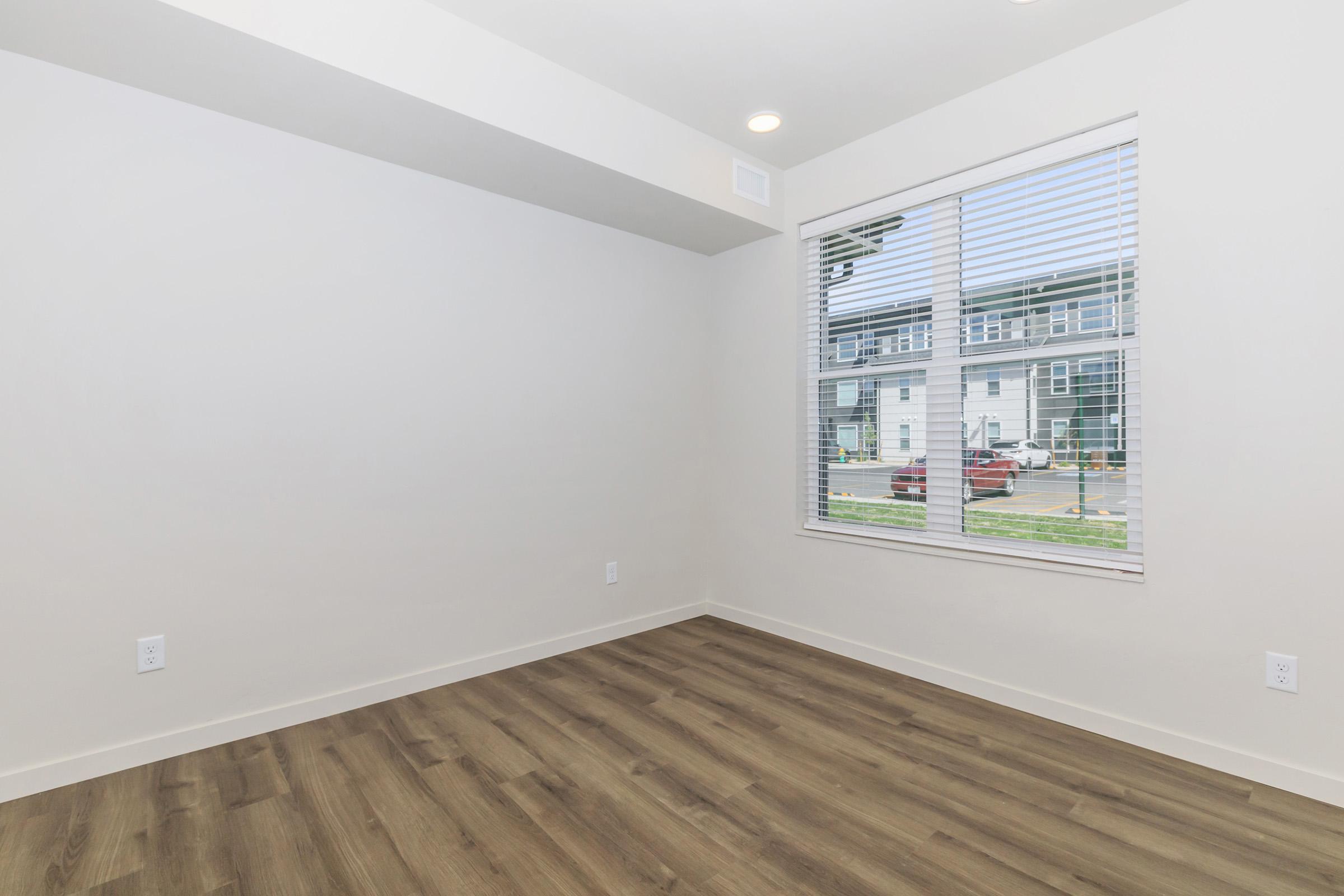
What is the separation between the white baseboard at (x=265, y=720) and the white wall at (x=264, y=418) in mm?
46

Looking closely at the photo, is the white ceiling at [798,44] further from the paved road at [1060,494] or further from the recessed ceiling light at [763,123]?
the paved road at [1060,494]

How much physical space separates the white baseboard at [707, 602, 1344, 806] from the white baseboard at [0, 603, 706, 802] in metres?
1.35

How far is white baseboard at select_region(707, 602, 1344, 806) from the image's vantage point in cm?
206

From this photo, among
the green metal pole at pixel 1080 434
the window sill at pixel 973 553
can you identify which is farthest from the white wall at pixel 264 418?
the green metal pole at pixel 1080 434

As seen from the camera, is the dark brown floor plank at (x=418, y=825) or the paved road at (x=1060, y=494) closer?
the dark brown floor plank at (x=418, y=825)

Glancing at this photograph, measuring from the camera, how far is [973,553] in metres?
2.90

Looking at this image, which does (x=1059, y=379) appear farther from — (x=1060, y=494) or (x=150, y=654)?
(x=150, y=654)

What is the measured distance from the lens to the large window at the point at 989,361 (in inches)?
99.2

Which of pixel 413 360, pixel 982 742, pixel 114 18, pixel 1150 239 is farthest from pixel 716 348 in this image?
pixel 114 18

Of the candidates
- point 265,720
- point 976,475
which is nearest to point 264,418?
point 265,720

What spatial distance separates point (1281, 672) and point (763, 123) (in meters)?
2.95

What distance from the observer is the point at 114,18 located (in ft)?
6.23

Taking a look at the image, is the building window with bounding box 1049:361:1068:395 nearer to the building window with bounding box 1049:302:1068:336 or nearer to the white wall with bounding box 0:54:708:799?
the building window with bounding box 1049:302:1068:336

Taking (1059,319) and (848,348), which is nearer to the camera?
(1059,319)
